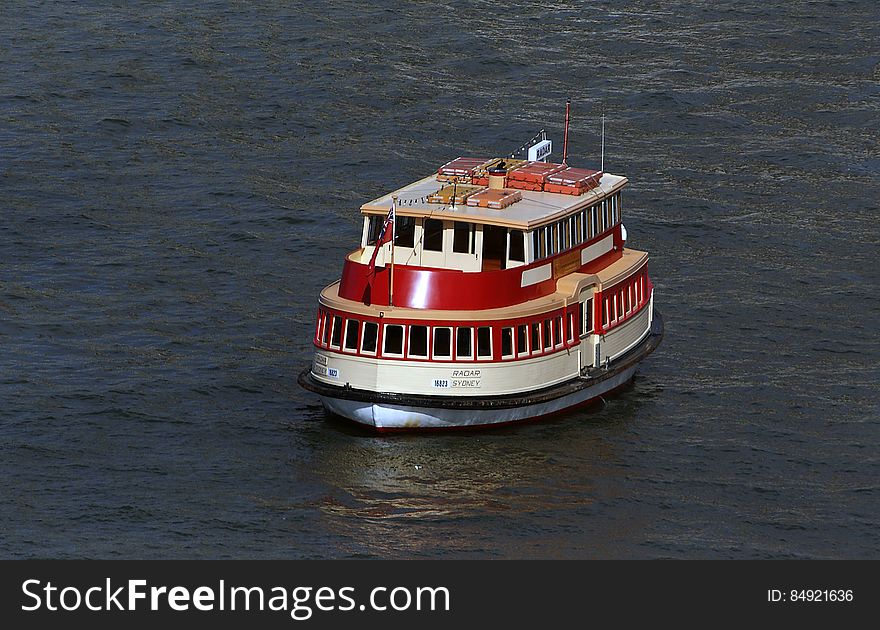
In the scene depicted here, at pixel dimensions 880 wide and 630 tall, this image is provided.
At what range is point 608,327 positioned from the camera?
175 ft

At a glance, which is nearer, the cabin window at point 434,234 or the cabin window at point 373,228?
the cabin window at point 434,234

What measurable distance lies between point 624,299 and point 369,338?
9005 mm

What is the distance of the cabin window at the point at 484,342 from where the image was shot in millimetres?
49406

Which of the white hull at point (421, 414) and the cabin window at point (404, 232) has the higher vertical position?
the cabin window at point (404, 232)

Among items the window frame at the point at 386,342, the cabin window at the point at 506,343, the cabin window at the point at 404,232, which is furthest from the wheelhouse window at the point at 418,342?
the cabin window at the point at 404,232

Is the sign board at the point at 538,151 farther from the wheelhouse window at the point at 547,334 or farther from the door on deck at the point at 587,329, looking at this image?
the wheelhouse window at the point at 547,334

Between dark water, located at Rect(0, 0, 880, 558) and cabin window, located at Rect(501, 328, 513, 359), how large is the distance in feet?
7.82

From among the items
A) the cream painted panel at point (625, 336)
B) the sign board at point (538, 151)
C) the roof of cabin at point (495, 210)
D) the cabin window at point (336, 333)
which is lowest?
the cream painted panel at point (625, 336)

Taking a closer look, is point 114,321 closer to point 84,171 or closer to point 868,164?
point 84,171

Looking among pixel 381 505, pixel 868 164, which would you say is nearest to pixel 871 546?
pixel 381 505

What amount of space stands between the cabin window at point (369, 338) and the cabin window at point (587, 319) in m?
6.61

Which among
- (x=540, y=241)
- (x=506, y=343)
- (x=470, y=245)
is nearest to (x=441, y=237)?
(x=470, y=245)

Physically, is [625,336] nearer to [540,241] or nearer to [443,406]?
[540,241]

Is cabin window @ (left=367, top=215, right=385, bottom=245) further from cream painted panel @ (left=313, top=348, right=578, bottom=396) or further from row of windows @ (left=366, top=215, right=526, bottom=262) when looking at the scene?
cream painted panel @ (left=313, top=348, right=578, bottom=396)
